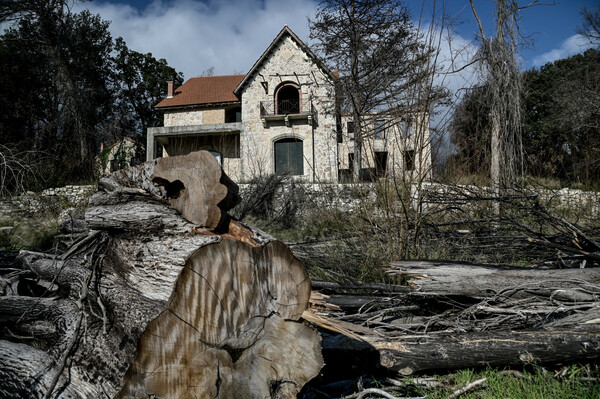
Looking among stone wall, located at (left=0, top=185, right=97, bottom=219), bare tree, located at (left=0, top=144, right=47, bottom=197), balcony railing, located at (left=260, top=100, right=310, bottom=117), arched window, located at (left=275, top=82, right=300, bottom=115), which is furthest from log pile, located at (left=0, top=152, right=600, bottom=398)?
arched window, located at (left=275, top=82, right=300, bottom=115)

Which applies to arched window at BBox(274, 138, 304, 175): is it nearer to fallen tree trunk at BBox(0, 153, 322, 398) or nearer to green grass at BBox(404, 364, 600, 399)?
fallen tree trunk at BBox(0, 153, 322, 398)

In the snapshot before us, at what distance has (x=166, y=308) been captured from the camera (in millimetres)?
1461

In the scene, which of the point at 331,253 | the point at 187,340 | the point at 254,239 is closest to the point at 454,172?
the point at 331,253

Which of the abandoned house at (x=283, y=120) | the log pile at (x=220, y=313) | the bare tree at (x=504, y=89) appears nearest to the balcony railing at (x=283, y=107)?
the abandoned house at (x=283, y=120)

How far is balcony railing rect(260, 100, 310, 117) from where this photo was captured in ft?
60.7

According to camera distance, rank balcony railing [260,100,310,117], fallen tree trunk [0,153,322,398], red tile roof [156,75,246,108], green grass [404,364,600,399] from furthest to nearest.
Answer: red tile roof [156,75,246,108] < balcony railing [260,100,310,117] < green grass [404,364,600,399] < fallen tree trunk [0,153,322,398]

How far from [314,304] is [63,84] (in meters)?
21.2

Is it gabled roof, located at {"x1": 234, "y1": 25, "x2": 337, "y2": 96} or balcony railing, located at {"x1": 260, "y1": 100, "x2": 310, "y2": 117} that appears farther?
balcony railing, located at {"x1": 260, "y1": 100, "x2": 310, "y2": 117}

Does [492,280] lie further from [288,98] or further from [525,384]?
[288,98]

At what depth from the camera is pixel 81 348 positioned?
2.18m

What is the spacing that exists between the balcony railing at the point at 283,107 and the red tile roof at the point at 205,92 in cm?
265

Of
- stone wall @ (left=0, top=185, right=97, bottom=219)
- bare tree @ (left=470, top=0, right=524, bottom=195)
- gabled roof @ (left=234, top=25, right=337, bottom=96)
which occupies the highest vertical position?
gabled roof @ (left=234, top=25, right=337, bottom=96)

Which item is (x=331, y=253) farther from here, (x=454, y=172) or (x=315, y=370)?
(x=315, y=370)

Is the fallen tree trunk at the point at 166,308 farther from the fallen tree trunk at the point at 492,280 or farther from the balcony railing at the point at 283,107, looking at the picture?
the balcony railing at the point at 283,107
